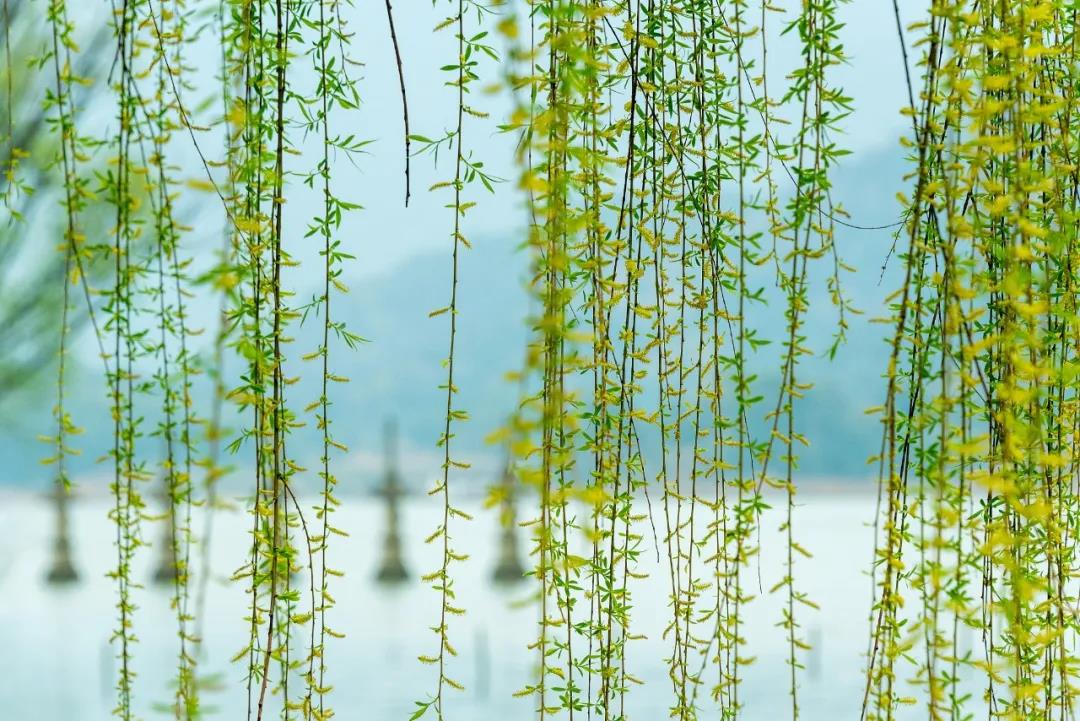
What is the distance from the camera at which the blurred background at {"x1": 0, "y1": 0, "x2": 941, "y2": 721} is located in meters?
1.23

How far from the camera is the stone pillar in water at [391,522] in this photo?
28.2 feet

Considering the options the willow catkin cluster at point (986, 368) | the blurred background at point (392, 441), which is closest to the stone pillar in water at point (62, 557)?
the blurred background at point (392, 441)

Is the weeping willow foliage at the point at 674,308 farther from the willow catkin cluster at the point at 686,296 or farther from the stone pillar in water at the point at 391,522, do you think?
the stone pillar in water at the point at 391,522

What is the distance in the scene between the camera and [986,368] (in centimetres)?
117

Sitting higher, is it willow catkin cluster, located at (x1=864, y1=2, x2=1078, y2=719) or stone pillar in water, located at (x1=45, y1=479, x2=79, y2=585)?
stone pillar in water, located at (x1=45, y1=479, x2=79, y2=585)

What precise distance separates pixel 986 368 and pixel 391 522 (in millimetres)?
8156

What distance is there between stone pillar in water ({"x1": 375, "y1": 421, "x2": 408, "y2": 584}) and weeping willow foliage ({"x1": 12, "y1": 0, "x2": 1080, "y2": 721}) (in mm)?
7071

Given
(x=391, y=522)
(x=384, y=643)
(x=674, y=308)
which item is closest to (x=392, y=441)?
(x=391, y=522)

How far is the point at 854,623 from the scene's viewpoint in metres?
10.1

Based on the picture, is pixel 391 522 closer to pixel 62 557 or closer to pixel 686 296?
pixel 62 557

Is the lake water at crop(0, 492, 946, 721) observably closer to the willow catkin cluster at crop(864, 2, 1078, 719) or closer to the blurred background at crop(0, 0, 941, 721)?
the blurred background at crop(0, 0, 941, 721)

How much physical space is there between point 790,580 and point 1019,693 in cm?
23

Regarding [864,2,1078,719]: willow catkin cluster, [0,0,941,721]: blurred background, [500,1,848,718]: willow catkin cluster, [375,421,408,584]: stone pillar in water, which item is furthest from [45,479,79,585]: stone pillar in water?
[864,2,1078,719]: willow catkin cluster

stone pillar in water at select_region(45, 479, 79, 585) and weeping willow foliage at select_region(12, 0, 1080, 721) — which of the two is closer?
weeping willow foliage at select_region(12, 0, 1080, 721)
